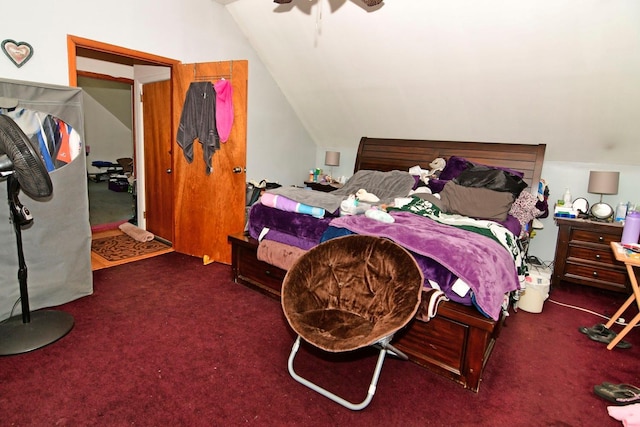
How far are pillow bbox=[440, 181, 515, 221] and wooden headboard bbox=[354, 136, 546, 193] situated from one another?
0.72 meters

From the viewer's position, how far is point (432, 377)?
6.97ft

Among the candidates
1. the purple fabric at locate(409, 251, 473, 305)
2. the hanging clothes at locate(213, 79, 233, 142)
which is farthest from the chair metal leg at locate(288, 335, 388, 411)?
the hanging clothes at locate(213, 79, 233, 142)

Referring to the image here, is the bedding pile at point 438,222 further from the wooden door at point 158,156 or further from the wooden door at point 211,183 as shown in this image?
the wooden door at point 158,156

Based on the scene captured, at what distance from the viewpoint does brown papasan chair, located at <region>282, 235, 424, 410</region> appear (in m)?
1.71

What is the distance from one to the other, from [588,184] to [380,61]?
2430 millimetres

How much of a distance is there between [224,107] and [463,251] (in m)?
2.59

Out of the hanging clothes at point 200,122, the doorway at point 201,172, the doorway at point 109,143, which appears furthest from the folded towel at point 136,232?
the hanging clothes at point 200,122

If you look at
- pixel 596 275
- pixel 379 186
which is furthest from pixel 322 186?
pixel 596 275

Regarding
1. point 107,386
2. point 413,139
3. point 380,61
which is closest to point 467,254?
point 107,386

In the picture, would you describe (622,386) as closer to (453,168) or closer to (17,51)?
(453,168)

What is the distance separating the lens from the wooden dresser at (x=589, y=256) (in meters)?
3.33

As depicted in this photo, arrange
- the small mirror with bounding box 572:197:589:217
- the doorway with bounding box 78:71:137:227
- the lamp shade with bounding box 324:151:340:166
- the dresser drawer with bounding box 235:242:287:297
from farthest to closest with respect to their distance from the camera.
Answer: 1. the doorway with bounding box 78:71:137:227
2. the lamp shade with bounding box 324:151:340:166
3. the small mirror with bounding box 572:197:589:217
4. the dresser drawer with bounding box 235:242:287:297

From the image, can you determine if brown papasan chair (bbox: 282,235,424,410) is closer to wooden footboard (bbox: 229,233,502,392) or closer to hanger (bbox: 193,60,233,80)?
wooden footboard (bbox: 229,233,502,392)

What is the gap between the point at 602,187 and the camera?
11.1 feet
